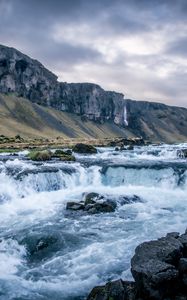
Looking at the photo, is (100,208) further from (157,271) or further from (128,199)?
(157,271)

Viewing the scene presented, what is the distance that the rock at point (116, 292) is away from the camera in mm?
13469

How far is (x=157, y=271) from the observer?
44.1 ft

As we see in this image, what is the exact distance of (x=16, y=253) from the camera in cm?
2064

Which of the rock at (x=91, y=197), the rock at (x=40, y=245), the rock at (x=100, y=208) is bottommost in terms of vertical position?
the rock at (x=40, y=245)

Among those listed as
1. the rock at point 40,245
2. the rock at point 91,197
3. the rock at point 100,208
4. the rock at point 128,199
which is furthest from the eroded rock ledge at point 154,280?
the rock at point 128,199

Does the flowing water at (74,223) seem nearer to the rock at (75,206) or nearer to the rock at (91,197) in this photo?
the rock at (75,206)

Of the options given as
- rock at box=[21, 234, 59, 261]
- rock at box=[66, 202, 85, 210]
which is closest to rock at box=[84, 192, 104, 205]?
rock at box=[66, 202, 85, 210]

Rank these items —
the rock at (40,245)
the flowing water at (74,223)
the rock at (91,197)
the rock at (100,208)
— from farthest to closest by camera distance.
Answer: the rock at (91,197) < the rock at (100,208) < the rock at (40,245) < the flowing water at (74,223)

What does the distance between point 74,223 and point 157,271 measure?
13538mm

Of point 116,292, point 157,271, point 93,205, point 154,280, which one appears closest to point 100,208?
point 93,205

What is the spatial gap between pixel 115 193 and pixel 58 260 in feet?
57.4

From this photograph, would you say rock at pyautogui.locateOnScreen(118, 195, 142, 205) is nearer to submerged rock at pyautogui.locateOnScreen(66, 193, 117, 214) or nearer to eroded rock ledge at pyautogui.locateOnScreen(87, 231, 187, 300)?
submerged rock at pyautogui.locateOnScreen(66, 193, 117, 214)

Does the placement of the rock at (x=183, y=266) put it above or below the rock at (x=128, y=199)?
above

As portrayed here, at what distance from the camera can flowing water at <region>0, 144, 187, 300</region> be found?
17438 millimetres
